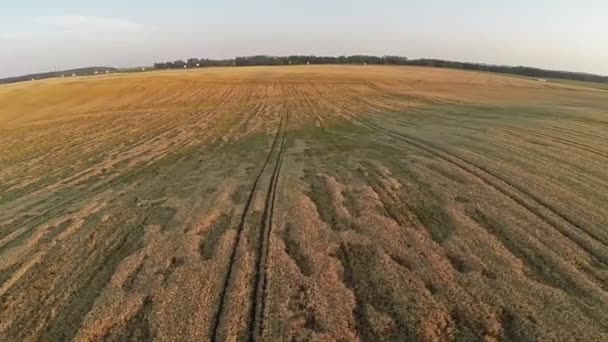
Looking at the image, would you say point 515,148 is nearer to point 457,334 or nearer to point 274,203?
point 274,203

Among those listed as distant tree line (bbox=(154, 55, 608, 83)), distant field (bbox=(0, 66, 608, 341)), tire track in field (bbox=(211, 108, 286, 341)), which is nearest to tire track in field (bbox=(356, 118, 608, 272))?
distant field (bbox=(0, 66, 608, 341))

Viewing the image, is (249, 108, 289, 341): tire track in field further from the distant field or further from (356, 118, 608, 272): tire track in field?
(356, 118, 608, 272): tire track in field

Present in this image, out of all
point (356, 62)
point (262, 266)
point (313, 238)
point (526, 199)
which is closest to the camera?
point (262, 266)

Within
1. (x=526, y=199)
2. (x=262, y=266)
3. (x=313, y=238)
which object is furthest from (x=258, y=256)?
(x=526, y=199)

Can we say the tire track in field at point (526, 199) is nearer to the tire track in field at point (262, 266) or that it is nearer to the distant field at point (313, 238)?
the distant field at point (313, 238)

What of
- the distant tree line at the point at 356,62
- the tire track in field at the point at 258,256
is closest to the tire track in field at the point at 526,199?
the tire track in field at the point at 258,256

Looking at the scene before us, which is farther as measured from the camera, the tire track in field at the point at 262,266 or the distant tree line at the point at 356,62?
the distant tree line at the point at 356,62

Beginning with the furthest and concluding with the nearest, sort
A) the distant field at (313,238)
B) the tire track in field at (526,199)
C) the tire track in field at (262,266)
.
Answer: the tire track in field at (526,199)
the distant field at (313,238)
the tire track in field at (262,266)

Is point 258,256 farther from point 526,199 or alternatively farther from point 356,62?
point 356,62
